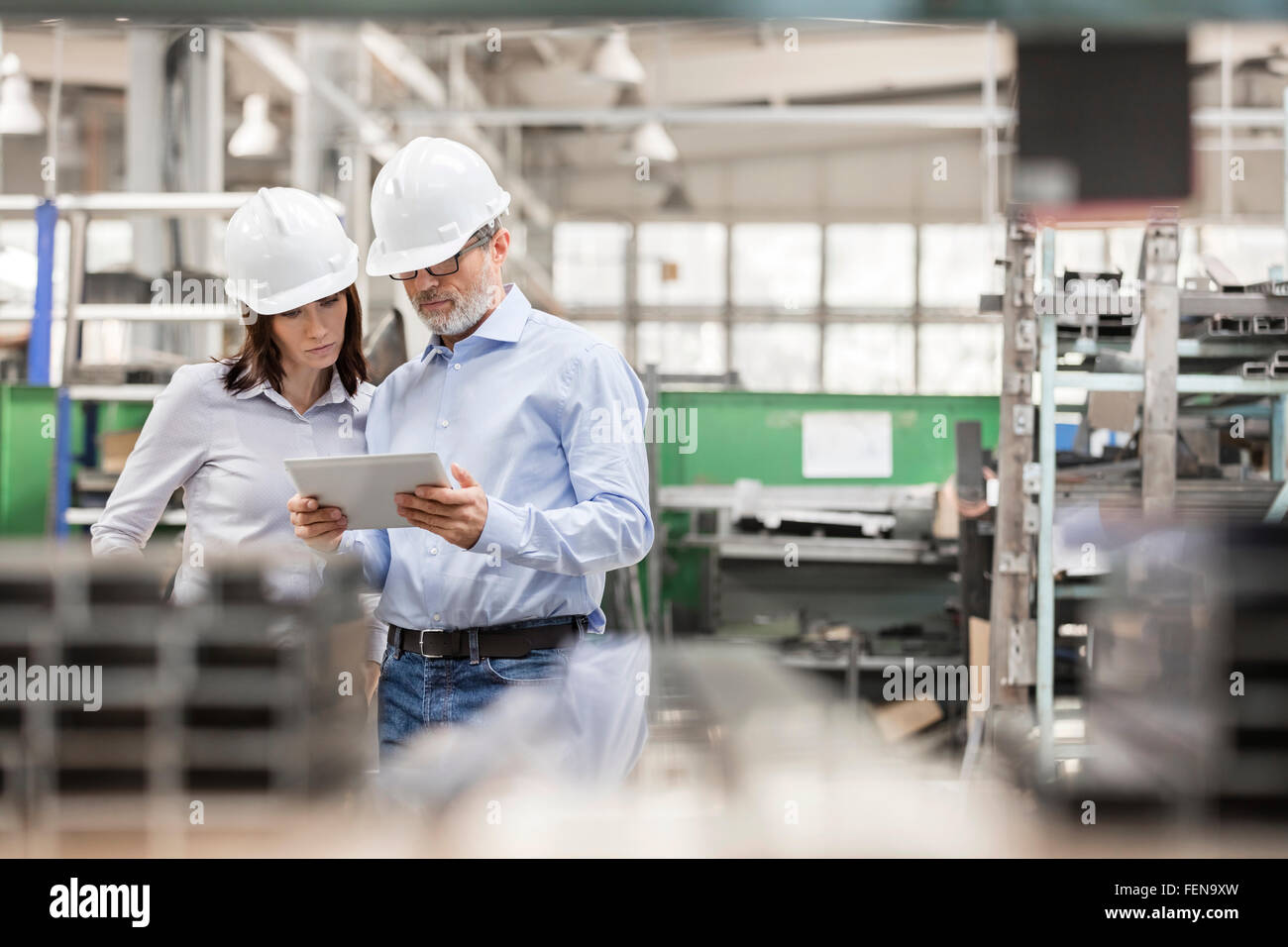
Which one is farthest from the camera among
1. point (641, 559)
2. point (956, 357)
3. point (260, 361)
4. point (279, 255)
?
point (956, 357)

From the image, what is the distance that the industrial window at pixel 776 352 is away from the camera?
14391mm

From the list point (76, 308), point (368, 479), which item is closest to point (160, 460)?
point (368, 479)

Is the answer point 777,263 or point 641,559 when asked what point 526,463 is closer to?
point 641,559

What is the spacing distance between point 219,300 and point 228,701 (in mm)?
3853

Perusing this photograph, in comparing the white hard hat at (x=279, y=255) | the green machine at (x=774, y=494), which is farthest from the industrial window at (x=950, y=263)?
the white hard hat at (x=279, y=255)

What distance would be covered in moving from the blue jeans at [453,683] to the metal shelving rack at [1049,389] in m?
2.17

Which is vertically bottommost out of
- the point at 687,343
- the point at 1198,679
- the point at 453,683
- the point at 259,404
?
the point at 453,683

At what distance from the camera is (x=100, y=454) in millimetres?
4328

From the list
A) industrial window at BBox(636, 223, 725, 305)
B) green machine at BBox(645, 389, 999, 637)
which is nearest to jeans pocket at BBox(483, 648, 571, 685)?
green machine at BBox(645, 389, 999, 637)

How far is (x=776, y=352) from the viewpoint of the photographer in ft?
47.5

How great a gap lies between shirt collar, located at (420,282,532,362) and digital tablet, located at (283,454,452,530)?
36 cm

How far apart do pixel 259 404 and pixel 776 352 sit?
504 inches

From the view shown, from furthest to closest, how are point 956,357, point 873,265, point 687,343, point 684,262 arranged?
point 873,265 → point 684,262 → point 956,357 → point 687,343

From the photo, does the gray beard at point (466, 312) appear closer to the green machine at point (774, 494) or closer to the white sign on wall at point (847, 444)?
the green machine at point (774, 494)
